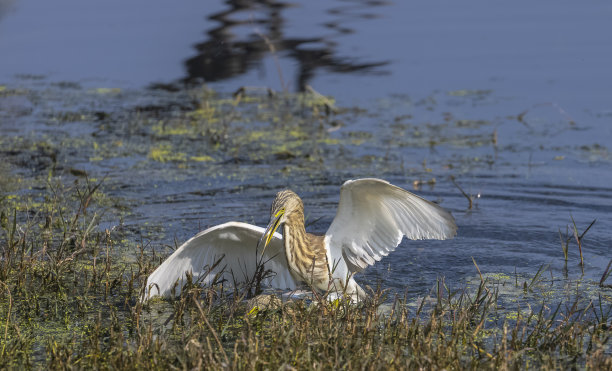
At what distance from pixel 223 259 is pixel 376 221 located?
108 centimetres

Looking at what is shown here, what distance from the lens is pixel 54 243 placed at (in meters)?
6.62

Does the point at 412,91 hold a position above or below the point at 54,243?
above

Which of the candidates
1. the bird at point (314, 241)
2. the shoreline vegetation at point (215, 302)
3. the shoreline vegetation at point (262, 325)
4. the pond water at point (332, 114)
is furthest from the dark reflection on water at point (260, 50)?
the shoreline vegetation at point (262, 325)

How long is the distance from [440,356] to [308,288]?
177 centimetres

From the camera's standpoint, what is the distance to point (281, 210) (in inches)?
211

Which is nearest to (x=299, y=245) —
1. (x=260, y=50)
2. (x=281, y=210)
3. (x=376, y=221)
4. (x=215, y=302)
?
(x=281, y=210)

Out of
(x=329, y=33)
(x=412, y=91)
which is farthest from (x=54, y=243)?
(x=329, y=33)

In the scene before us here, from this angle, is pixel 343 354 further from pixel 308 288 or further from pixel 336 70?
pixel 336 70

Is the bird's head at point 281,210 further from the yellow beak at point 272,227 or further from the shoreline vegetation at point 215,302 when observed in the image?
the shoreline vegetation at point 215,302

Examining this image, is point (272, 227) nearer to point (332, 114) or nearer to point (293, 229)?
point (293, 229)

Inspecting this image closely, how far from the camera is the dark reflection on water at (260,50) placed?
12453 millimetres

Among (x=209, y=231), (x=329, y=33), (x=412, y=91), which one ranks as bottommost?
(x=209, y=231)

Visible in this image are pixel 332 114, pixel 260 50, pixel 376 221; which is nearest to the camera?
pixel 376 221

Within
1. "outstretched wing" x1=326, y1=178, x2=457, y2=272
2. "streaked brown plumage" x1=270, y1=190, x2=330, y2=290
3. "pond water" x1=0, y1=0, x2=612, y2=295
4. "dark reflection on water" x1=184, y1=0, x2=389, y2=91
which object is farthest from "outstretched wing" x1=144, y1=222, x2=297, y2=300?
"dark reflection on water" x1=184, y1=0, x2=389, y2=91
